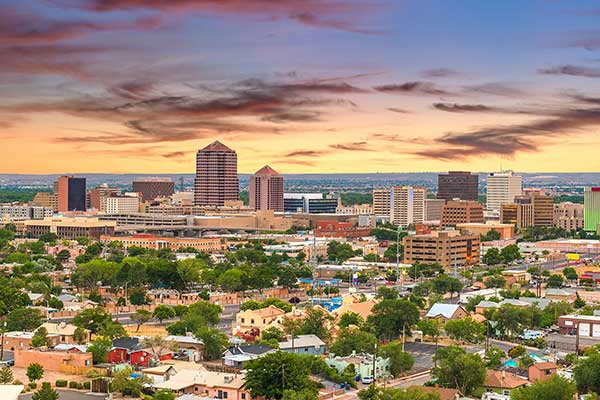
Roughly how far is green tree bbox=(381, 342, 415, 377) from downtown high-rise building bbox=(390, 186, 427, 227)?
82.4 meters

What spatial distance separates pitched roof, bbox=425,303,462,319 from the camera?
127 feet

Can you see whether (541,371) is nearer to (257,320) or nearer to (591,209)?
(257,320)

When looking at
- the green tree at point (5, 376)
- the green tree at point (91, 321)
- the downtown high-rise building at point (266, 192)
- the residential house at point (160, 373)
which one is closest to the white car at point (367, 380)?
the residential house at point (160, 373)

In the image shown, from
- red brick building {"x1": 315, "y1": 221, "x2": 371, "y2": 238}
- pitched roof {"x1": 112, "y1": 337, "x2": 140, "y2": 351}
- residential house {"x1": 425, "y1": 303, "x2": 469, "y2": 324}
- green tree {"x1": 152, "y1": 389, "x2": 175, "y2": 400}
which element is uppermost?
red brick building {"x1": 315, "y1": 221, "x2": 371, "y2": 238}

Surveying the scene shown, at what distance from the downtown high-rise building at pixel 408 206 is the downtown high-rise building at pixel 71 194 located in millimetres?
40778

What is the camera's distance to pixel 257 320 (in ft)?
119

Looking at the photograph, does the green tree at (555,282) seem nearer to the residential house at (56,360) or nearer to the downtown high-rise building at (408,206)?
the residential house at (56,360)

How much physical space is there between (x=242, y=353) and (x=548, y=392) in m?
10.2

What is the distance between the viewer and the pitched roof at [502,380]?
1047 inches

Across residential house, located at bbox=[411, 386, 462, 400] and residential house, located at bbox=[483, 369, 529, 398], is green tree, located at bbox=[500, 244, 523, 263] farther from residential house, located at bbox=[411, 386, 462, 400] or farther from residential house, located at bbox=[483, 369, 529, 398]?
residential house, located at bbox=[411, 386, 462, 400]

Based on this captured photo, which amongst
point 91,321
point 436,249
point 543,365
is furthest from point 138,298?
point 436,249

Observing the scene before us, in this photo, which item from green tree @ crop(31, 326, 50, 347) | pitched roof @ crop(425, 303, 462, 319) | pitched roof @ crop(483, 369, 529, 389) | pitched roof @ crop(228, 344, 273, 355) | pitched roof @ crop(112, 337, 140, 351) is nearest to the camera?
pitched roof @ crop(483, 369, 529, 389)

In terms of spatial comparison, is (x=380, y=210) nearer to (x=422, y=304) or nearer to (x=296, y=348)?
(x=422, y=304)

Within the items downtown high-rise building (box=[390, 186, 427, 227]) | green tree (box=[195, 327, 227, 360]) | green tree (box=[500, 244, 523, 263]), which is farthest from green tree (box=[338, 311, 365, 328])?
downtown high-rise building (box=[390, 186, 427, 227])
